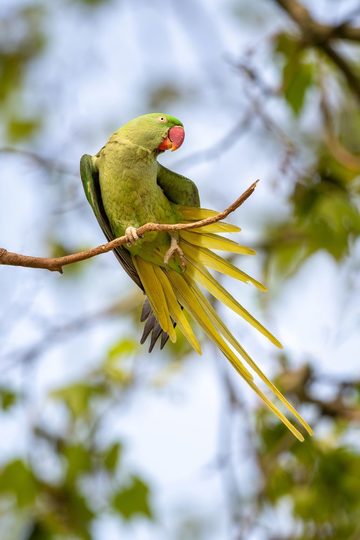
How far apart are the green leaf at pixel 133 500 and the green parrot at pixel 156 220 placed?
164cm

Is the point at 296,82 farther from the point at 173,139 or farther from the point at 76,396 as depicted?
the point at 76,396

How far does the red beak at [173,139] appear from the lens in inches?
122

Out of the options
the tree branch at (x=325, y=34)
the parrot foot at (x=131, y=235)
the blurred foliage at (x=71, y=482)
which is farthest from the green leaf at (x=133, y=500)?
the tree branch at (x=325, y=34)

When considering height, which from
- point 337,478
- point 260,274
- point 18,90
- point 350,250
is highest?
point 18,90

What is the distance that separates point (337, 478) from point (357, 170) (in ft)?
5.03

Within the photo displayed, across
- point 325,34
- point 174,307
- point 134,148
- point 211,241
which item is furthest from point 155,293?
point 325,34

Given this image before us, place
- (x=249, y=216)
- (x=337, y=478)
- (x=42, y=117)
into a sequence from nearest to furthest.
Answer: (x=337, y=478), (x=249, y=216), (x=42, y=117)

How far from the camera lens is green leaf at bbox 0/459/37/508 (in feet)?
13.7

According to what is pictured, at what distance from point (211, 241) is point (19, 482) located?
1.97m

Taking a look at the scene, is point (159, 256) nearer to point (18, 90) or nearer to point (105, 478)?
point (105, 478)

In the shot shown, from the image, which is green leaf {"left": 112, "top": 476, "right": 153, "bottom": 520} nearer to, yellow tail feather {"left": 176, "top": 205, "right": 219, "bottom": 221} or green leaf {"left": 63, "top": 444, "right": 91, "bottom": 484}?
green leaf {"left": 63, "top": 444, "right": 91, "bottom": 484}

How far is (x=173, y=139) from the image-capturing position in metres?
3.12

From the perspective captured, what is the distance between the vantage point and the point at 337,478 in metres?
4.15

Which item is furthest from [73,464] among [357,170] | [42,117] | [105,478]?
[42,117]
